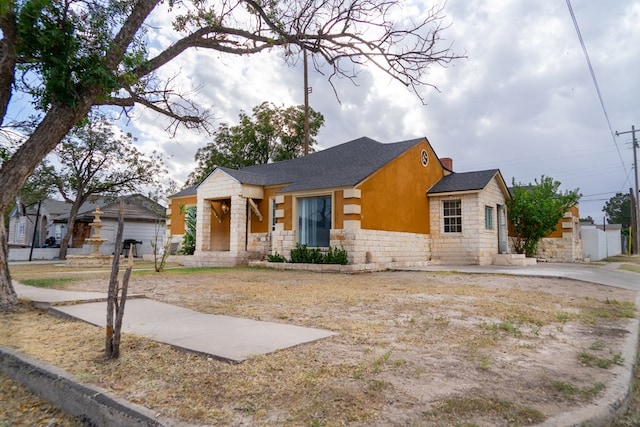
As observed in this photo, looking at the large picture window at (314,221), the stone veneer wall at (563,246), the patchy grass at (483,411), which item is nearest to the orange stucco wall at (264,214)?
the large picture window at (314,221)

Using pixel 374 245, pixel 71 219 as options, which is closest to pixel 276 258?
pixel 374 245

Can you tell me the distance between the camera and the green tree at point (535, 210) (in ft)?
61.9

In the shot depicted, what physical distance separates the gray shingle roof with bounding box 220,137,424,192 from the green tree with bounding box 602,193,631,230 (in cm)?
8530

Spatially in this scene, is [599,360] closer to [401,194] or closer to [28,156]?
[28,156]

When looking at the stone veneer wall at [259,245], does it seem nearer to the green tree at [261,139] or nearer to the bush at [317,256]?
the bush at [317,256]

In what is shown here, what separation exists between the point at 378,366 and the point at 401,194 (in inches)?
555

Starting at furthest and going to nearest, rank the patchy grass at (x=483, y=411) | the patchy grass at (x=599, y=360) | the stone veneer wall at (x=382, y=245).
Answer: the stone veneer wall at (x=382, y=245) → the patchy grass at (x=599, y=360) → the patchy grass at (x=483, y=411)

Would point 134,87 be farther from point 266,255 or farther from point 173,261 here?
point 173,261

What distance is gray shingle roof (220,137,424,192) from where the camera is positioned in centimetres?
1551

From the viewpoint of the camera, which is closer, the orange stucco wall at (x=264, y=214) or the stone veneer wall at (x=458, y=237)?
the stone veneer wall at (x=458, y=237)

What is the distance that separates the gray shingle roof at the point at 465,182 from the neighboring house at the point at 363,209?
5 cm

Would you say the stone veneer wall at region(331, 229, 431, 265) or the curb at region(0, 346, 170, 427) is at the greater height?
the stone veneer wall at region(331, 229, 431, 265)

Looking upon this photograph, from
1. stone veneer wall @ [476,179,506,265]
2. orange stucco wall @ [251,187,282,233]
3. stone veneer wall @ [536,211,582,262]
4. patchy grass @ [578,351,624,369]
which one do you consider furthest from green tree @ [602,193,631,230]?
patchy grass @ [578,351,624,369]

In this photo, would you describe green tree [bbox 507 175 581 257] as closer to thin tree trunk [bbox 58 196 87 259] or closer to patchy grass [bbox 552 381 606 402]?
patchy grass [bbox 552 381 606 402]
